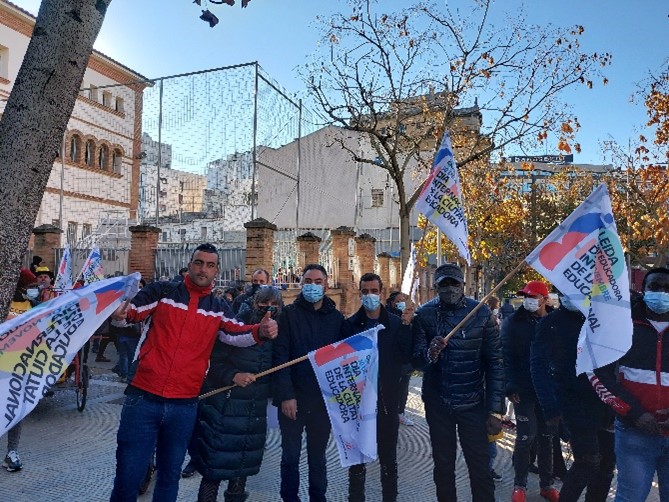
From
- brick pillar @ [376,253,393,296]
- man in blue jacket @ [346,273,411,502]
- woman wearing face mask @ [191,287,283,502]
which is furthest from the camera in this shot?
brick pillar @ [376,253,393,296]

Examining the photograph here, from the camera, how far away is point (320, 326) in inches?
190

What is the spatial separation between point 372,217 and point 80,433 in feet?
109

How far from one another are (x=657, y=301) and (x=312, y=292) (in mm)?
2329

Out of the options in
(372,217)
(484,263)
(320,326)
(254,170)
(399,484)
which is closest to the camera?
(320,326)

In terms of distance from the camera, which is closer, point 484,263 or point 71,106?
point 71,106

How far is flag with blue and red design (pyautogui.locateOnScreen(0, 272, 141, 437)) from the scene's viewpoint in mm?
3179

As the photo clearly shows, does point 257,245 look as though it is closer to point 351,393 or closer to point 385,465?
point 385,465

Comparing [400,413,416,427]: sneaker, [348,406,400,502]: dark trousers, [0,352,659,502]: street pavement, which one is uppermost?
[348,406,400,502]: dark trousers

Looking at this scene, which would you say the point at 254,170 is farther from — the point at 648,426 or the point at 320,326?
Result: the point at 648,426

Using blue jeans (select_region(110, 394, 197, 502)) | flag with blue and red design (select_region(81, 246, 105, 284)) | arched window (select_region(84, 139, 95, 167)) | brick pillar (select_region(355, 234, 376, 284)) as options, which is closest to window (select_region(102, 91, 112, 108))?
arched window (select_region(84, 139, 95, 167))

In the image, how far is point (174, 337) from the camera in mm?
3959

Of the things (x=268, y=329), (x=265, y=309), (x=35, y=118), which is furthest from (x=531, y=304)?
(x=35, y=118)

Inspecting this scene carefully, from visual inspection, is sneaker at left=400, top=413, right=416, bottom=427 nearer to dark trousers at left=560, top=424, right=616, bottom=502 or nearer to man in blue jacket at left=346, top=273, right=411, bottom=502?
man in blue jacket at left=346, top=273, right=411, bottom=502

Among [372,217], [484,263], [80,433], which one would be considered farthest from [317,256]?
[372,217]
